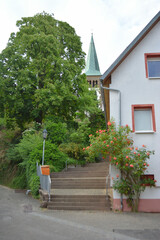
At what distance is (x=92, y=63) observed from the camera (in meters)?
52.2

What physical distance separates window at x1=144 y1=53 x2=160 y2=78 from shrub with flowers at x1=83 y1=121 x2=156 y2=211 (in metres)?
3.12

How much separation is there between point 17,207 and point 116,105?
22.5ft

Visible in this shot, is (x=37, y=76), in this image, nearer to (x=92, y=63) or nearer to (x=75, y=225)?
(x=75, y=225)

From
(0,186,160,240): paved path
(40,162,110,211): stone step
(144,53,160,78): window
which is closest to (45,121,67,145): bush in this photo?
(40,162,110,211): stone step

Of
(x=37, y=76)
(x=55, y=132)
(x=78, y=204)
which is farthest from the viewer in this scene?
(x=37, y=76)

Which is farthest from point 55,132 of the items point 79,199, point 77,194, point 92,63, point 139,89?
point 92,63

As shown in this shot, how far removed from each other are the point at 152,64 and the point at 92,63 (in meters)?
43.9

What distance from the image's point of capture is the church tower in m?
48.9

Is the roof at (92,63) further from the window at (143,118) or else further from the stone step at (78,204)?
the stone step at (78,204)

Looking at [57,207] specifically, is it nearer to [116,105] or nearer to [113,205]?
[113,205]

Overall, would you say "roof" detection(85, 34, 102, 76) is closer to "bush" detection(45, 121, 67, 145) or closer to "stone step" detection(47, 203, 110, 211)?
"bush" detection(45, 121, 67, 145)

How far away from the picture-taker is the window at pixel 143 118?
924cm

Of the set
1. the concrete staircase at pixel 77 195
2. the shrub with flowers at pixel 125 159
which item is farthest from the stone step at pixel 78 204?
the shrub with flowers at pixel 125 159

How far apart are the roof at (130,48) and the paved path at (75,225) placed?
20.1ft
